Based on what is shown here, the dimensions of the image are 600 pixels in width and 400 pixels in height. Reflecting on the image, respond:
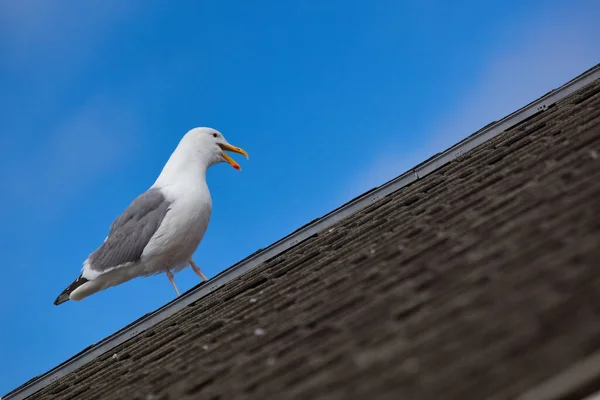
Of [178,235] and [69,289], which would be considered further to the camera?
[69,289]

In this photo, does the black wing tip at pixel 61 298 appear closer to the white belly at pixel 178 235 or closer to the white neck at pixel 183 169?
the white belly at pixel 178 235

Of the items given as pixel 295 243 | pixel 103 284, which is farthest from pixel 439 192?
pixel 103 284

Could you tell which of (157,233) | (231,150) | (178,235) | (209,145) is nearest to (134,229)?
(157,233)

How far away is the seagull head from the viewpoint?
779cm

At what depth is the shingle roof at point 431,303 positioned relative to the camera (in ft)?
5.77

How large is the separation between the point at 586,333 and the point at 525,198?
1.37 meters

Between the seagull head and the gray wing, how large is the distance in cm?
86

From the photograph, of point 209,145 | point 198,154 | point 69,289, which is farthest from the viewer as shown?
point 209,145

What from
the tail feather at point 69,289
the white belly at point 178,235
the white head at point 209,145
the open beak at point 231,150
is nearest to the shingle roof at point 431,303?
the white belly at point 178,235

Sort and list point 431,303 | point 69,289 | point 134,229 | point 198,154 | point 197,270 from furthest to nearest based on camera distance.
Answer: point 198,154 → point 197,270 → point 69,289 → point 134,229 → point 431,303

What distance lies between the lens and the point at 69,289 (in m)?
7.38

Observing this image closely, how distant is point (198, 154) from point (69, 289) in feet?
5.65

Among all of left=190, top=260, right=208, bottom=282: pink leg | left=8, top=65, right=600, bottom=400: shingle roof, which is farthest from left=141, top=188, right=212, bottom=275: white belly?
left=8, top=65, right=600, bottom=400: shingle roof

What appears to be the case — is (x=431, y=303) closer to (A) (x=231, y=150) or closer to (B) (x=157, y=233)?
(B) (x=157, y=233)
